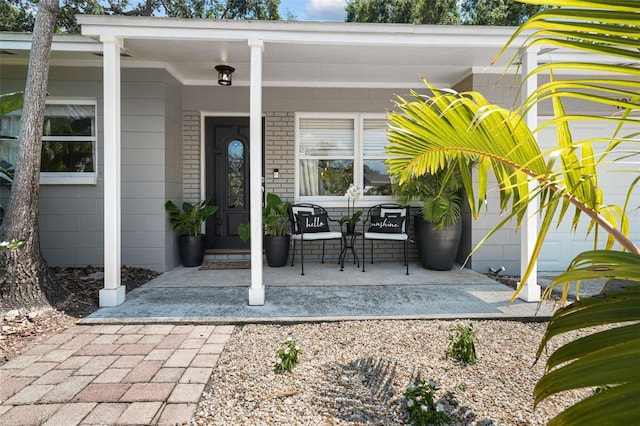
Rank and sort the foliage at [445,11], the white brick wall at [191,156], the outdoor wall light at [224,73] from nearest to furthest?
the outdoor wall light at [224,73] → the white brick wall at [191,156] → the foliage at [445,11]

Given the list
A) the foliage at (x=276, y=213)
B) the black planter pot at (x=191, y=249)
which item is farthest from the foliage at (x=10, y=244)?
the foliage at (x=276, y=213)

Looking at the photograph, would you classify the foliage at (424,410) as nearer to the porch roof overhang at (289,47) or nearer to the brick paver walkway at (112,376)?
the brick paver walkway at (112,376)

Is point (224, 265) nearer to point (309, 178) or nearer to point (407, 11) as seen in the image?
point (309, 178)

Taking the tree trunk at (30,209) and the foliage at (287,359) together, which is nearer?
the foliage at (287,359)

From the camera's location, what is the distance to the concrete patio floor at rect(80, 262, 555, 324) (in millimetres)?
3139

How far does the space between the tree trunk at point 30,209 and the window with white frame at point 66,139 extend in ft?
5.00

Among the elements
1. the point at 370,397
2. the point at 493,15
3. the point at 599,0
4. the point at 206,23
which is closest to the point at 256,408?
the point at 370,397

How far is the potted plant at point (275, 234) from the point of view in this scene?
507 centimetres

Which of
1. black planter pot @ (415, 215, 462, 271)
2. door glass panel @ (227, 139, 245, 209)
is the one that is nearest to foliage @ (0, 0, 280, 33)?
door glass panel @ (227, 139, 245, 209)

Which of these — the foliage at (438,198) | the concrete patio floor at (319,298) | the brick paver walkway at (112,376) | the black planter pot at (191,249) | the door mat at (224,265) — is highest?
the foliage at (438,198)

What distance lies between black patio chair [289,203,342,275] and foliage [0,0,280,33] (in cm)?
927

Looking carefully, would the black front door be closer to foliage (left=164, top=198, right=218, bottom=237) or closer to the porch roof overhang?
foliage (left=164, top=198, right=218, bottom=237)

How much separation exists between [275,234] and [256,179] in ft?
5.95

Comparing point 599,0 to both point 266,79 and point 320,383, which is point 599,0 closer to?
point 320,383
